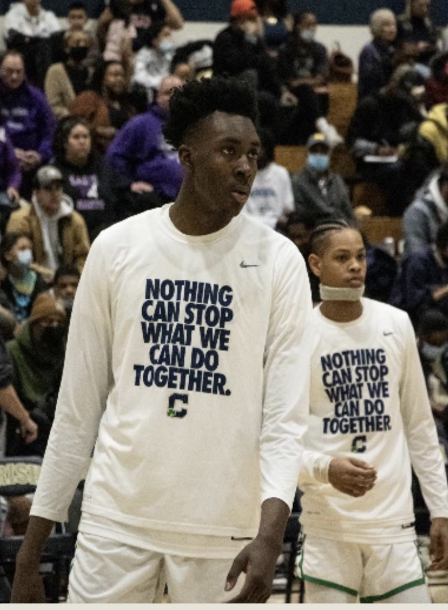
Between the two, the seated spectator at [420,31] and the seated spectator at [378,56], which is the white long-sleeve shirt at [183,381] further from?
the seated spectator at [420,31]

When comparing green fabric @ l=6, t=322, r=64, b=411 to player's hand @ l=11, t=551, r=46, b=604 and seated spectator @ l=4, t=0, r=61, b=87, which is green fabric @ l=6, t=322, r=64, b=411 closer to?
player's hand @ l=11, t=551, r=46, b=604

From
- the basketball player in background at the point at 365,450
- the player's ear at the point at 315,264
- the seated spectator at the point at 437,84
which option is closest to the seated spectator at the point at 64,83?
the seated spectator at the point at 437,84

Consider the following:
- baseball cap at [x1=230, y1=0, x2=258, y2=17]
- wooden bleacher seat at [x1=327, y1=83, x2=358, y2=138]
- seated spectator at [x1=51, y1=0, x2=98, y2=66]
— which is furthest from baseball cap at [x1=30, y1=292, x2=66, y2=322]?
wooden bleacher seat at [x1=327, y1=83, x2=358, y2=138]

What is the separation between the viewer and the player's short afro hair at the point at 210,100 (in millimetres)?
3223

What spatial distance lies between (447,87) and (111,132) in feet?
12.6

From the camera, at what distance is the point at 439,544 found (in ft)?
15.1

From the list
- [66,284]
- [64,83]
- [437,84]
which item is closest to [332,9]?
[437,84]

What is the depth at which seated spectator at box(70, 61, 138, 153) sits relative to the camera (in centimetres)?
1081

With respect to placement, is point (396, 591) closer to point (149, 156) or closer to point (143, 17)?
point (149, 156)

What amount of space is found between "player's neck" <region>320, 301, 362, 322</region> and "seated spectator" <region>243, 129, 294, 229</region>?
206 inches

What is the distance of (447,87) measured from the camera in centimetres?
1292

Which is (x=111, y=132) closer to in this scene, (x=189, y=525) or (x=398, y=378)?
(x=398, y=378)

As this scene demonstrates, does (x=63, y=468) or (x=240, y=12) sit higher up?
(x=240, y=12)

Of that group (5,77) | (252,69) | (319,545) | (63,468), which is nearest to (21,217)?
(5,77)
